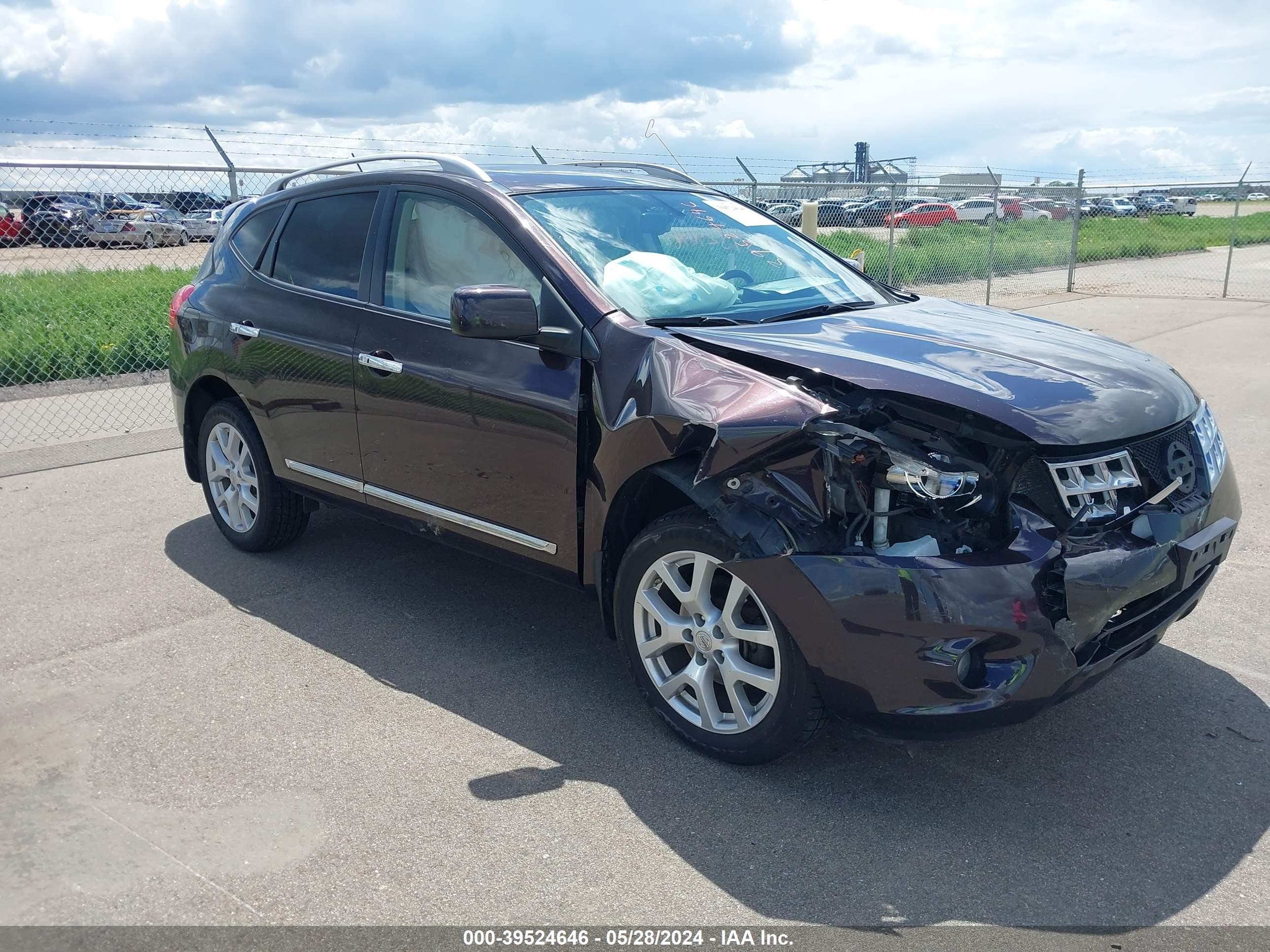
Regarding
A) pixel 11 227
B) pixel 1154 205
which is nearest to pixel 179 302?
pixel 11 227

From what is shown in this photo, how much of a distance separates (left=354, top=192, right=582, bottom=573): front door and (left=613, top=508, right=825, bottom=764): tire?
0.39 metres

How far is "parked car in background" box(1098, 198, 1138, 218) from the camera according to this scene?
23.4m

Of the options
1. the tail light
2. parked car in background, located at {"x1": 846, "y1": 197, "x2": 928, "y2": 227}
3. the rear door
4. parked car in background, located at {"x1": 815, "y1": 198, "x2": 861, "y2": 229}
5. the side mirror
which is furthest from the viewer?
parked car in background, located at {"x1": 815, "y1": 198, "x2": 861, "y2": 229}

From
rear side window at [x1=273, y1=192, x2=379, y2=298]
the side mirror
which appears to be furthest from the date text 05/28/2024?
rear side window at [x1=273, y1=192, x2=379, y2=298]

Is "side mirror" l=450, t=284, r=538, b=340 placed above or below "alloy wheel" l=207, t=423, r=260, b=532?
above

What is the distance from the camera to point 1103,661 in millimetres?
3164

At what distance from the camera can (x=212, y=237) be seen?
900 cm

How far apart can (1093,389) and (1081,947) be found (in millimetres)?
1589

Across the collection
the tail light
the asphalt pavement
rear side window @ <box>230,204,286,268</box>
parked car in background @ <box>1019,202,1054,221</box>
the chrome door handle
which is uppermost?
rear side window @ <box>230,204,286,268</box>

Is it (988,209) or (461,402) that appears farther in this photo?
(988,209)

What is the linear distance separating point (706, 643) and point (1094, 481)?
1233 mm

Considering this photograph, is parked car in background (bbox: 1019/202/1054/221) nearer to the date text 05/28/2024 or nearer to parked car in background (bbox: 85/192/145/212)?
parked car in background (bbox: 85/192/145/212)

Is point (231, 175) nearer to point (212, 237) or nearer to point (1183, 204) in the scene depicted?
point (212, 237)

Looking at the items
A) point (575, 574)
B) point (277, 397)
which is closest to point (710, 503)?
point (575, 574)
